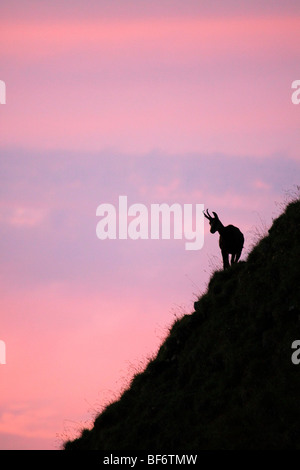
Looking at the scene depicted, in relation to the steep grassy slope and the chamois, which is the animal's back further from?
the steep grassy slope

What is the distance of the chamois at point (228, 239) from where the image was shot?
1688 inches

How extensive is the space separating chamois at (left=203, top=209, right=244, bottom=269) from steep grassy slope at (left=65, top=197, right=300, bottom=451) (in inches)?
98.1

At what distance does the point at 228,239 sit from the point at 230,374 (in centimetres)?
970

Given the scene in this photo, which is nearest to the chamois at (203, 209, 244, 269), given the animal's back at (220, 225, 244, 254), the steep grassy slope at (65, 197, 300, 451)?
the animal's back at (220, 225, 244, 254)

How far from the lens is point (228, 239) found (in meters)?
43.0

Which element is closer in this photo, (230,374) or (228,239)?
(230,374)

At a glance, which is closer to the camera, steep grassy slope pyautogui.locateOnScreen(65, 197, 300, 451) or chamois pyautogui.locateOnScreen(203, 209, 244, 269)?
steep grassy slope pyautogui.locateOnScreen(65, 197, 300, 451)

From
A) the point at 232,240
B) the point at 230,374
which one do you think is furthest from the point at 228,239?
the point at 230,374

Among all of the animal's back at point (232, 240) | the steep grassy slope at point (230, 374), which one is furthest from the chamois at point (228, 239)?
the steep grassy slope at point (230, 374)

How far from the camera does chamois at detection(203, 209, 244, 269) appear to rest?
42.9 metres

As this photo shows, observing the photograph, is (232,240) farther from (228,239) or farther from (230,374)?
(230,374)

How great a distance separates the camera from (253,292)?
3731 centimetres

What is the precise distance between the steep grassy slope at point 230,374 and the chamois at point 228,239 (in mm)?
2491
